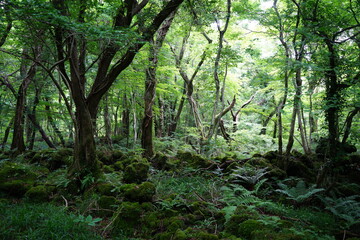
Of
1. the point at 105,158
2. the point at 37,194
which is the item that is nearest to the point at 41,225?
the point at 37,194

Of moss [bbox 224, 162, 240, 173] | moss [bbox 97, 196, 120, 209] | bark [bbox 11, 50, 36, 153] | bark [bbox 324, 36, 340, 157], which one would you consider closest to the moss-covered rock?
bark [bbox 11, 50, 36, 153]

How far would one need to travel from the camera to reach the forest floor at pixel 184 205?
13.0 ft

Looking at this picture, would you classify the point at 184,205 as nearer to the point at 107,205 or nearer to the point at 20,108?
the point at 107,205

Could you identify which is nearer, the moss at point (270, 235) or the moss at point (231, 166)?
the moss at point (270, 235)

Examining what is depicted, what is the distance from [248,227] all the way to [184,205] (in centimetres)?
157

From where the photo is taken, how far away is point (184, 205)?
16.8 feet

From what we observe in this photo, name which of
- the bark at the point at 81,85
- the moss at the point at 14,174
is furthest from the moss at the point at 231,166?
the moss at the point at 14,174

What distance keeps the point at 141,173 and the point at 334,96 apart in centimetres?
522

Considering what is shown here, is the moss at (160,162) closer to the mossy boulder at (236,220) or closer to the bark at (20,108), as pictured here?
the mossy boulder at (236,220)

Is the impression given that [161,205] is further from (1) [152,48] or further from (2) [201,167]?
(1) [152,48]

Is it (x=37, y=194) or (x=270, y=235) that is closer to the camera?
(x=270, y=235)

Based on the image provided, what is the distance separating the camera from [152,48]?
29.0 feet

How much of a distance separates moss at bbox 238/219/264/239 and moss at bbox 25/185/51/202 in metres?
4.38

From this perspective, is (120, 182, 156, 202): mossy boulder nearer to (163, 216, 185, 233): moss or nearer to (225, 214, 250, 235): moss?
(163, 216, 185, 233): moss
